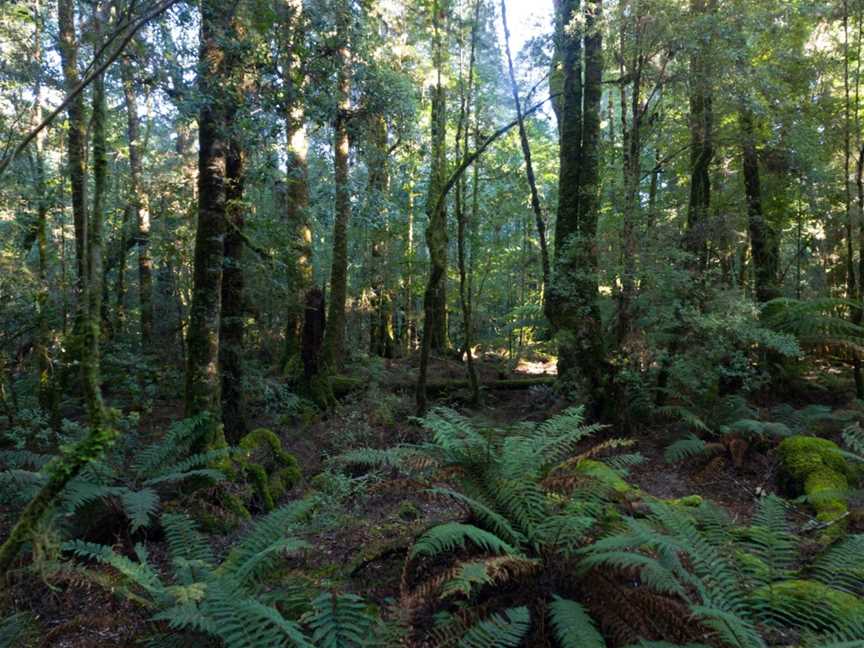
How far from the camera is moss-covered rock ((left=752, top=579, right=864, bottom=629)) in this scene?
2928 mm

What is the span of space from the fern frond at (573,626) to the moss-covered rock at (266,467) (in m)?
4.57

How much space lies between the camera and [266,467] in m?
7.72

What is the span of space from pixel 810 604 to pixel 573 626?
1.46 m

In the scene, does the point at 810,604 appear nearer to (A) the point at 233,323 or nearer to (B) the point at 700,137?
(A) the point at 233,323

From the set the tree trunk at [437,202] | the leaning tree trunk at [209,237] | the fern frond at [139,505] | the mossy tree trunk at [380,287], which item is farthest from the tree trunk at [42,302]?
the tree trunk at [437,202]

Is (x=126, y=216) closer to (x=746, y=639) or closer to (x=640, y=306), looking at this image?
(x=640, y=306)

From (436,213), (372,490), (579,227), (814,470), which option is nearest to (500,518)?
(372,490)

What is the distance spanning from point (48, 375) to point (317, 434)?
5137mm

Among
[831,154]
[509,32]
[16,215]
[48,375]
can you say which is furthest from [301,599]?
[831,154]

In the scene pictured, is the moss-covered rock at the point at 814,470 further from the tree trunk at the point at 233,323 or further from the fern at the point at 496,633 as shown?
the tree trunk at the point at 233,323

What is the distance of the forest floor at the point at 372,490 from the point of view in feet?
12.3

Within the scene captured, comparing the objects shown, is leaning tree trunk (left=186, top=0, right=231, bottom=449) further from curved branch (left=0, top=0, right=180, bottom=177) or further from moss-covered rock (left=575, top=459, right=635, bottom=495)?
moss-covered rock (left=575, top=459, right=635, bottom=495)

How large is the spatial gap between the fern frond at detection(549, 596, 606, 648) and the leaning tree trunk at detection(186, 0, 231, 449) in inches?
201

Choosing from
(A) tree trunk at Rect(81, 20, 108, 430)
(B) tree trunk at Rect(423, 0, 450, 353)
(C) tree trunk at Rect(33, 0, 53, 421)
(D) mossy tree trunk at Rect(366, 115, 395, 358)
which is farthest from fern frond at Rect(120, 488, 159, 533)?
(D) mossy tree trunk at Rect(366, 115, 395, 358)
